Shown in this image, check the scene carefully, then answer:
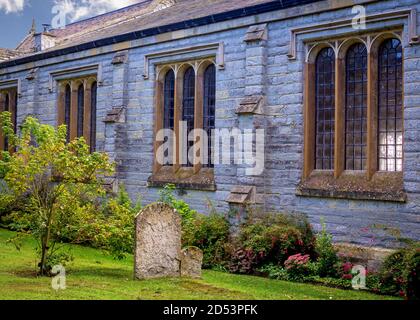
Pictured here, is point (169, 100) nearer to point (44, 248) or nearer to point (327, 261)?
point (327, 261)

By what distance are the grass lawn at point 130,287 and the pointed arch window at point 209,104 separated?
483 cm

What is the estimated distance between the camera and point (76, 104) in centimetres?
2381

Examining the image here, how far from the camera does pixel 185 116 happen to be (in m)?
19.1

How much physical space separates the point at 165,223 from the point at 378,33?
647 centimetres

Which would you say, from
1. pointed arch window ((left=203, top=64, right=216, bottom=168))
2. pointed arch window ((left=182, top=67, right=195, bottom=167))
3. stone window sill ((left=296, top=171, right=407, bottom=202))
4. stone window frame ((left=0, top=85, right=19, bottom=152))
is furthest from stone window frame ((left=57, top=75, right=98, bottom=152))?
stone window sill ((left=296, top=171, right=407, bottom=202))

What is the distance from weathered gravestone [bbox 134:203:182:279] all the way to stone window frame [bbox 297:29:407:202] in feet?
13.2

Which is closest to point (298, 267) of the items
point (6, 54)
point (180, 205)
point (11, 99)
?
point (180, 205)

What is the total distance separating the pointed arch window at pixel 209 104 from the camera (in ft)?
59.6

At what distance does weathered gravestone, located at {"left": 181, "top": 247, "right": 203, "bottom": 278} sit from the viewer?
12508 millimetres

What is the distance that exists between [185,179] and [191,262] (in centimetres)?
586

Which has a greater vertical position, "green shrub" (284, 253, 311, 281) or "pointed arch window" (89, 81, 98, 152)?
"pointed arch window" (89, 81, 98, 152)

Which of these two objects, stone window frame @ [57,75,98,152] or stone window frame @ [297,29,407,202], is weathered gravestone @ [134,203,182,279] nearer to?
stone window frame @ [297,29,407,202]

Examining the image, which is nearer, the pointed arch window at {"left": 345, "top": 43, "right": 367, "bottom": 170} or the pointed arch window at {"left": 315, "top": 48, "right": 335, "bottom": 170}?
the pointed arch window at {"left": 345, "top": 43, "right": 367, "bottom": 170}
